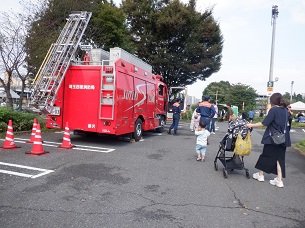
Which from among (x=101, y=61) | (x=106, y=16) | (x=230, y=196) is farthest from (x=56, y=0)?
(x=230, y=196)

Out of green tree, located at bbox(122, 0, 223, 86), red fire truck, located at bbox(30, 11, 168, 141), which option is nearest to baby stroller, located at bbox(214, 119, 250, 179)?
red fire truck, located at bbox(30, 11, 168, 141)

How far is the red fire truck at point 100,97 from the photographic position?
28.2ft

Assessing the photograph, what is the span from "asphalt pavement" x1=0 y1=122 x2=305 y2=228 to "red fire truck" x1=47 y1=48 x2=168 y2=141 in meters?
1.38

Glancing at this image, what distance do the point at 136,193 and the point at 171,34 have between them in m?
19.3

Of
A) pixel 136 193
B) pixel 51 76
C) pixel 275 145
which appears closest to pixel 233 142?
pixel 275 145

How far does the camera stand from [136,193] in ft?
15.5

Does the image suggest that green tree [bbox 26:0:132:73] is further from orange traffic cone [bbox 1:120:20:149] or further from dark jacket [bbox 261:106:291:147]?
dark jacket [bbox 261:106:291:147]

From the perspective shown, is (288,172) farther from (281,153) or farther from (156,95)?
(156,95)

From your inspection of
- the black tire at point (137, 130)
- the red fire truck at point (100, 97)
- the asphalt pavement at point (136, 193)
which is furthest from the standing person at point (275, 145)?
the black tire at point (137, 130)

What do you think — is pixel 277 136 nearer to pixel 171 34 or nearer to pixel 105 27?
pixel 105 27

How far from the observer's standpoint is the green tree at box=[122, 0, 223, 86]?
71.6 ft

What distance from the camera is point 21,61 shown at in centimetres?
1308

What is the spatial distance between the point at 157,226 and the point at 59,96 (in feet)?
22.1

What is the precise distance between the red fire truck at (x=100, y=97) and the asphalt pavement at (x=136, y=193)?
1.38m
